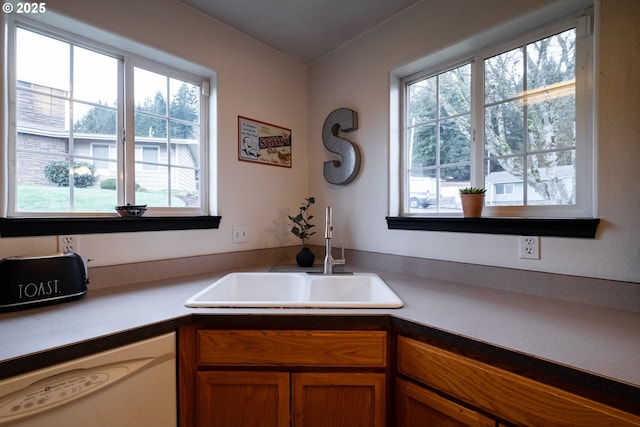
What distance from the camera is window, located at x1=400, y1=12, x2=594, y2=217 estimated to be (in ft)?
3.80

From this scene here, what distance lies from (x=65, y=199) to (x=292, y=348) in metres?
1.24

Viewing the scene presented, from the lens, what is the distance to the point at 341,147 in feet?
6.14

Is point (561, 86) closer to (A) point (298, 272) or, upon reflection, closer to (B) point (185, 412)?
(A) point (298, 272)

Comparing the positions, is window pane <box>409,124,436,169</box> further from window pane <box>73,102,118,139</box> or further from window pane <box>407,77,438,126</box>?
window pane <box>73,102,118,139</box>

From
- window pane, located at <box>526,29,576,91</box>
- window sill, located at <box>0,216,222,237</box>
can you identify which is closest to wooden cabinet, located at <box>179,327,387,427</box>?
window sill, located at <box>0,216,222,237</box>

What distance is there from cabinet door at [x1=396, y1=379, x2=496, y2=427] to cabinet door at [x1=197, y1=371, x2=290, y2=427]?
40cm

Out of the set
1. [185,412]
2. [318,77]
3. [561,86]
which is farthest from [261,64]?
[185,412]

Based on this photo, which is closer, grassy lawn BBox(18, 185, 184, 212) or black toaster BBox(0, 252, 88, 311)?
black toaster BBox(0, 252, 88, 311)

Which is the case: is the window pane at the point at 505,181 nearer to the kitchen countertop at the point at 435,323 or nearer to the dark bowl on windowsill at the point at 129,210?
the kitchen countertop at the point at 435,323

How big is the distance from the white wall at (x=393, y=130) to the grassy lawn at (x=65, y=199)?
1.24 metres

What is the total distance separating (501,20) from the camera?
1258mm

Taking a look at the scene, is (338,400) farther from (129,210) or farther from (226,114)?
(226,114)

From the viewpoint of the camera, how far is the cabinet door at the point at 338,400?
98cm

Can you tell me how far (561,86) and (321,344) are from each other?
145cm
